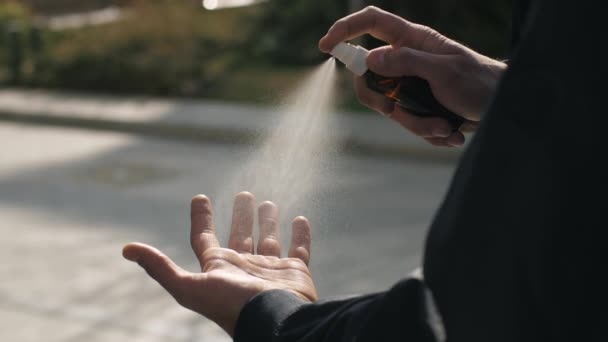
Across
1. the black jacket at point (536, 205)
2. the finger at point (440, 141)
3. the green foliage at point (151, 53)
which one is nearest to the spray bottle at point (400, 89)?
the finger at point (440, 141)

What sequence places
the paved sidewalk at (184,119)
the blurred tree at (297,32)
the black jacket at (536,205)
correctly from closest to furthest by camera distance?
the black jacket at (536,205), the paved sidewalk at (184,119), the blurred tree at (297,32)

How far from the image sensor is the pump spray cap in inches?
67.3

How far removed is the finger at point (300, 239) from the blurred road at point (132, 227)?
13.1 inches

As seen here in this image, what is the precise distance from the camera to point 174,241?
562 cm

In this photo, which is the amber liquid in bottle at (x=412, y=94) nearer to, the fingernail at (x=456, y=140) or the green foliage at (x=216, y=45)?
the fingernail at (x=456, y=140)

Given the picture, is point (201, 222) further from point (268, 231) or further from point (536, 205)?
point (536, 205)

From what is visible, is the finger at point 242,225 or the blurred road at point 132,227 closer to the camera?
the finger at point 242,225

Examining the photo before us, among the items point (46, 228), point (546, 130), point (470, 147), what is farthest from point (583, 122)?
point (46, 228)

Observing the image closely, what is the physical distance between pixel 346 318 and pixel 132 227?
16.3 feet

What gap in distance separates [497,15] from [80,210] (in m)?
8.21

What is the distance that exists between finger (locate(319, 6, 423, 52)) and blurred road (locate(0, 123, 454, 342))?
1.44 ft

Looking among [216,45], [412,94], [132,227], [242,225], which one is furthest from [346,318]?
[216,45]

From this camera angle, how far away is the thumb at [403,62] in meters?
1.58

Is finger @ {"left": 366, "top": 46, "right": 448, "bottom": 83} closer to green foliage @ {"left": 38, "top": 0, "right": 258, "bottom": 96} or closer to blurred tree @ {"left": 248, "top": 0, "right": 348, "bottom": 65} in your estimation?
green foliage @ {"left": 38, "top": 0, "right": 258, "bottom": 96}
